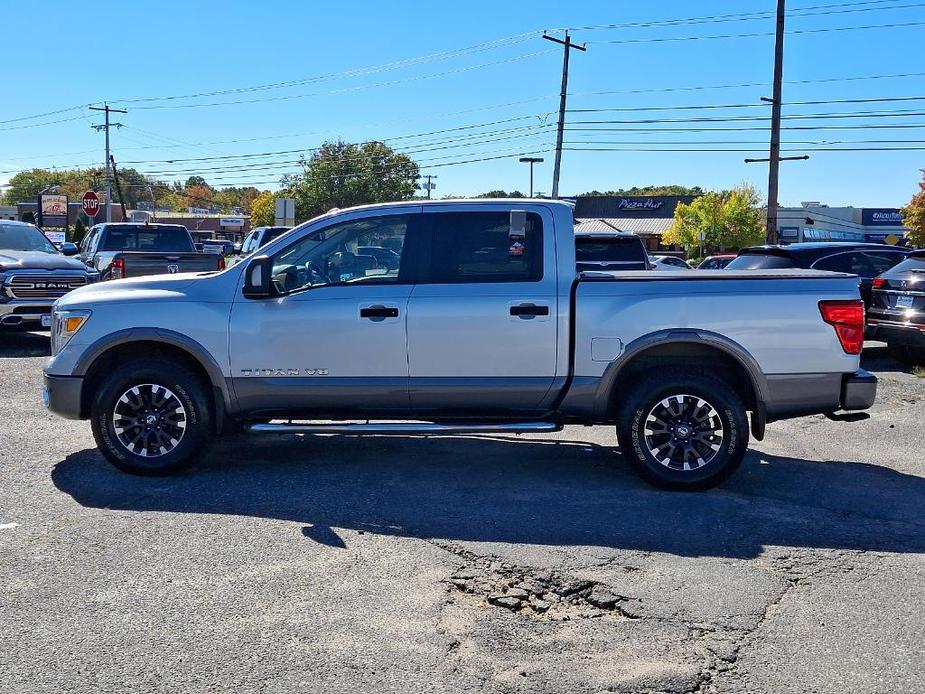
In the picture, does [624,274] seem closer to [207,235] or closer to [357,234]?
[357,234]

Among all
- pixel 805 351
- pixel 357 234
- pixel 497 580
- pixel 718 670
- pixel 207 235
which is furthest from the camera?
pixel 207 235

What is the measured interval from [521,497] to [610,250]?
22.7 ft

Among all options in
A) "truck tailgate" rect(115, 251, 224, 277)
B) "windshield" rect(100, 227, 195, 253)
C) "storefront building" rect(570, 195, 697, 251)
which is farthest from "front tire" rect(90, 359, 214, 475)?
"storefront building" rect(570, 195, 697, 251)

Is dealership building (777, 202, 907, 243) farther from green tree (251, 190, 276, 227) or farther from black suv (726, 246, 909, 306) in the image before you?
black suv (726, 246, 909, 306)

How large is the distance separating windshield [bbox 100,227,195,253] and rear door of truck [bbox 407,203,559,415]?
1187cm

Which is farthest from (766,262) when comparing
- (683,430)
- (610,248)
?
(683,430)

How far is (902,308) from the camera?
11.6 metres

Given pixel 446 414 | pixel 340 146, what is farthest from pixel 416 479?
pixel 340 146

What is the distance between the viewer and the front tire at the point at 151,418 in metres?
6.49

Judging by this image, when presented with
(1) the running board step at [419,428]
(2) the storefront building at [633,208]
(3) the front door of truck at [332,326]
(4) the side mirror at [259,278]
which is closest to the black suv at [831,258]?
(1) the running board step at [419,428]

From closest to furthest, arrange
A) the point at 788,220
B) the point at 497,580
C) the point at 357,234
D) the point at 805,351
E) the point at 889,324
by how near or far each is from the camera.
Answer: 1. the point at 497,580
2. the point at 805,351
3. the point at 357,234
4. the point at 889,324
5. the point at 788,220

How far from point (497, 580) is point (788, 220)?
81277 mm

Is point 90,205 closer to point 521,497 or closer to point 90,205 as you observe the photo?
point 90,205

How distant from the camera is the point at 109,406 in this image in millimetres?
6496
